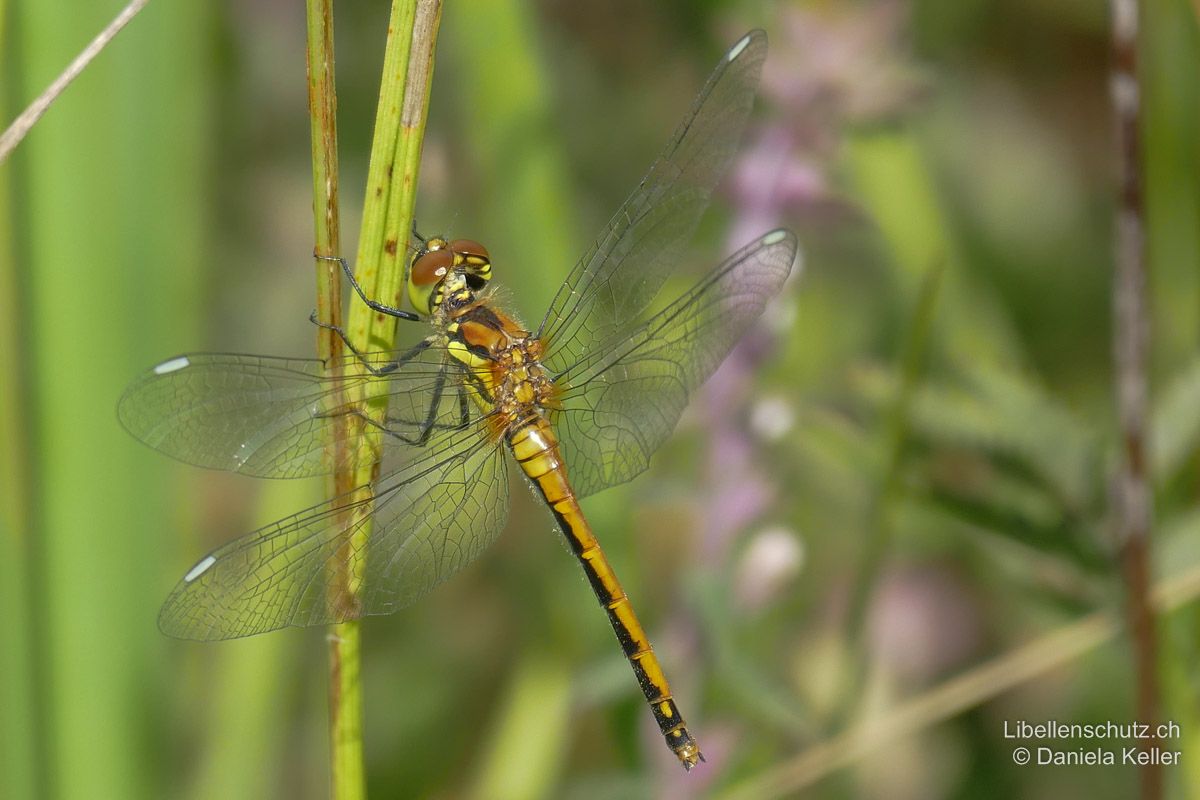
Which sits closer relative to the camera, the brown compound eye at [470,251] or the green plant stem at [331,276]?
the green plant stem at [331,276]

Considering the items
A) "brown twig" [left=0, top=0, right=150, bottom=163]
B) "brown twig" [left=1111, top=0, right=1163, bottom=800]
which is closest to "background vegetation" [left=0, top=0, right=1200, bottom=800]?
"brown twig" [left=1111, top=0, right=1163, bottom=800]

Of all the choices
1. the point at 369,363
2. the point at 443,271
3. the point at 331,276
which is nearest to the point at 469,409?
the point at 443,271

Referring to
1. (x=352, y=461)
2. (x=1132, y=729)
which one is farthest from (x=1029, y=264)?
(x=352, y=461)

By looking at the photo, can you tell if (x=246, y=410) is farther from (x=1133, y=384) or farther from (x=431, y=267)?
(x=1133, y=384)

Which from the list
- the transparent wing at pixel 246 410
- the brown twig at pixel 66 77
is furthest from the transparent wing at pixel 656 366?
the brown twig at pixel 66 77

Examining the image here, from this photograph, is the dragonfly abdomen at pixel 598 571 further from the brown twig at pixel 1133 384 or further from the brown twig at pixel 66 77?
the brown twig at pixel 66 77

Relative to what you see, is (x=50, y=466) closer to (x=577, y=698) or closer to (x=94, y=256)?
(x=94, y=256)
